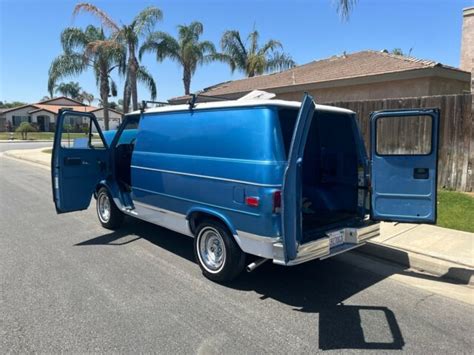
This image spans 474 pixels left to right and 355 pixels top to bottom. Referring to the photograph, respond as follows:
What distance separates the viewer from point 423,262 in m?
5.21

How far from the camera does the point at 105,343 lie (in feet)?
11.1

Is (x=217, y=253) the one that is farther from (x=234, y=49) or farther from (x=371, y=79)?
(x=234, y=49)

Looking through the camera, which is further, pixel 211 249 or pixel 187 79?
pixel 187 79

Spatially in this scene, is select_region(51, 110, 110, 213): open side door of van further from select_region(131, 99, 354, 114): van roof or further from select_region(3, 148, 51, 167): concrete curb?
select_region(3, 148, 51, 167): concrete curb

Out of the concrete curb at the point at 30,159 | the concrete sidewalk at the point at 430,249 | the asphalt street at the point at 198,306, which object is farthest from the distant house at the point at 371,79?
the concrete curb at the point at 30,159

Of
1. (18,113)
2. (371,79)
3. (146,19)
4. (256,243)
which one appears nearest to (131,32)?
(146,19)

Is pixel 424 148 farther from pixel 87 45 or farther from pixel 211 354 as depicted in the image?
pixel 87 45

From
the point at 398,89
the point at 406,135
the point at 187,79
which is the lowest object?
the point at 406,135

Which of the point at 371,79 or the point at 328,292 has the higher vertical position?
the point at 371,79

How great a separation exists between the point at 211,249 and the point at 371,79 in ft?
35.6

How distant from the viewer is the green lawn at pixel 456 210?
21.9 feet

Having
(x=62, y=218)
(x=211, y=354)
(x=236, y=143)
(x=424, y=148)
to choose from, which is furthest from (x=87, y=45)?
(x=211, y=354)

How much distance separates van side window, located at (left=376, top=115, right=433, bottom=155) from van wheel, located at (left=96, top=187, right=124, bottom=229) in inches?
232

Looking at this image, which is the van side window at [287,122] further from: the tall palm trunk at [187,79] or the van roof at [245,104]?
the tall palm trunk at [187,79]
